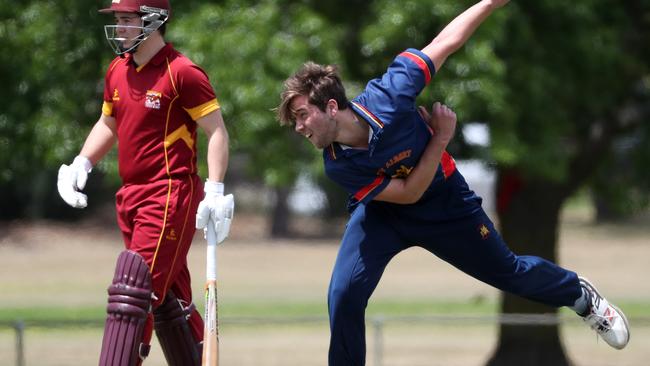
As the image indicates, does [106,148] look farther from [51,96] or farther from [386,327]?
[386,327]

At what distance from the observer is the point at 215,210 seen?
19.5 ft

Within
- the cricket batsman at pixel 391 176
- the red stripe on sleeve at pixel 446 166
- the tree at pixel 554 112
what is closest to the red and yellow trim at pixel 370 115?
the cricket batsman at pixel 391 176

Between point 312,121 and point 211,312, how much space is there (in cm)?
105

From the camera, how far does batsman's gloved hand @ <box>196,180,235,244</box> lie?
19.5 feet

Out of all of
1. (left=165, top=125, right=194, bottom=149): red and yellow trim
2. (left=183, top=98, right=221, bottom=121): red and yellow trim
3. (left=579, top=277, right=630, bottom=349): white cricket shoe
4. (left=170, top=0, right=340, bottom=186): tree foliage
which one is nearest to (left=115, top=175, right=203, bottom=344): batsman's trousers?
(left=165, top=125, right=194, bottom=149): red and yellow trim

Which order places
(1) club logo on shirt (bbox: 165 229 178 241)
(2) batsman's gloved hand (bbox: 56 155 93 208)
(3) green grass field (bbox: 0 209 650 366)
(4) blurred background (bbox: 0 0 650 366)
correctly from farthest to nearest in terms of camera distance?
(3) green grass field (bbox: 0 209 650 366)
(4) blurred background (bbox: 0 0 650 366)
(2) batsman's gloved hand (bbox: 56 155 93 208)
(1) club logo on shirt (bbox: 165 229 178 241)

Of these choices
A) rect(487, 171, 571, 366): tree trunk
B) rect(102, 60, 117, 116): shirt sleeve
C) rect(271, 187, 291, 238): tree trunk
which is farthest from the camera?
rect(271, 187, 291, 238): tree trunk

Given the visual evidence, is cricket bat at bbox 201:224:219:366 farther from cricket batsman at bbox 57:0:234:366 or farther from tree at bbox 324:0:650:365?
tree at bbox 324:0:650:365

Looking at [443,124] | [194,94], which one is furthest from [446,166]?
[194,94]

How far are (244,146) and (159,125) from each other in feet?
9.54

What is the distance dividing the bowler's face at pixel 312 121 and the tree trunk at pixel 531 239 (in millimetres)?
6873

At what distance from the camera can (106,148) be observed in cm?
656

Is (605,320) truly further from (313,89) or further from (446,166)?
(313,89)

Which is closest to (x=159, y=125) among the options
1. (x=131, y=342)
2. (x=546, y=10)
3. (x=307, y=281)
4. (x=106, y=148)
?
(x=106, y=148)
